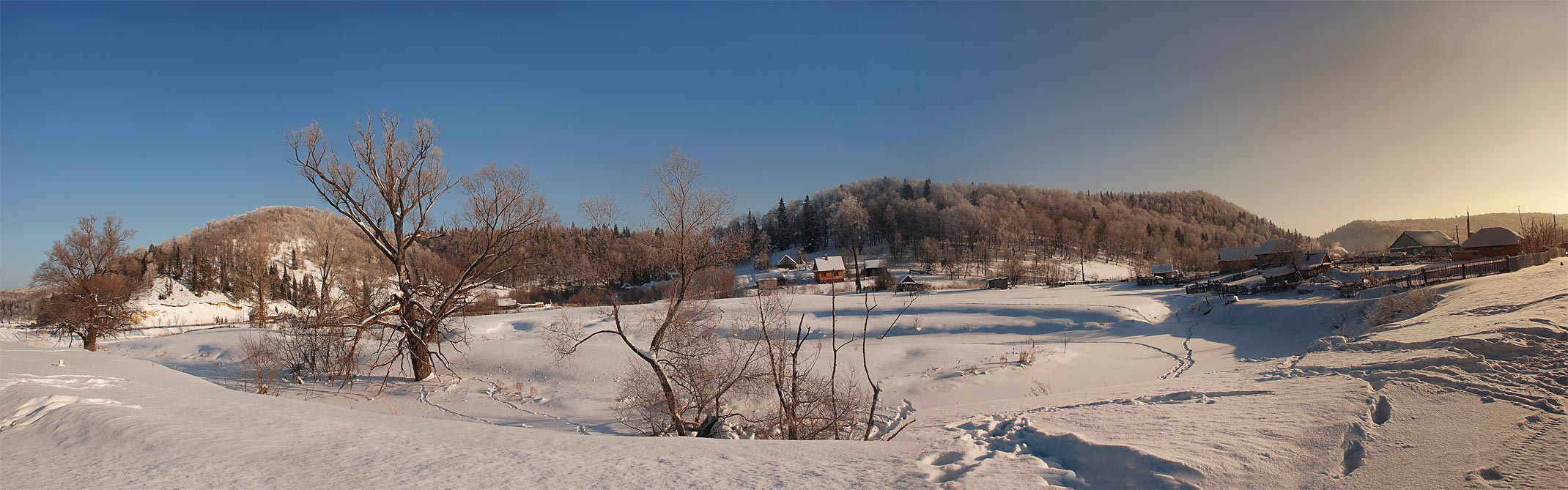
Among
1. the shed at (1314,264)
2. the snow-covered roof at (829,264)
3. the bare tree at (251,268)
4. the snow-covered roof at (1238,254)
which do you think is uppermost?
the bare tree at (251,268)

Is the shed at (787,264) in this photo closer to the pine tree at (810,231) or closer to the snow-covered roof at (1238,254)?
the pine tree at (810,231)

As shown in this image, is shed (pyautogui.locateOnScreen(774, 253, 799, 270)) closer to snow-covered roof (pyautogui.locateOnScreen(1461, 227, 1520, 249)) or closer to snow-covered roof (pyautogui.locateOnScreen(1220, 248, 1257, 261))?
snow-covered roof (pyautogui.locateOnScreen(1220, 248, 1257, 261))

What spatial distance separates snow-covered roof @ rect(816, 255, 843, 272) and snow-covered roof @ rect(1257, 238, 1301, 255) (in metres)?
39.1

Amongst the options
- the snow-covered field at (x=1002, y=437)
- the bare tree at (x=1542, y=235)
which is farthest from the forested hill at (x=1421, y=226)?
the snow-covered field at (x=1002, y=437)

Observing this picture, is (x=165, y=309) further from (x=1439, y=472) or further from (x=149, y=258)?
(x=1439, y=472)

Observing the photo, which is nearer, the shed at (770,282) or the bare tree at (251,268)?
the shed at (770,282)

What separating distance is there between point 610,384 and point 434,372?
17.9ft

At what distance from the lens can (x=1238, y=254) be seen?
6638 centimetres

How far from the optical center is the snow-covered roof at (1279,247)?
42594 millimetres

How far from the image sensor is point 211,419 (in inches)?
195

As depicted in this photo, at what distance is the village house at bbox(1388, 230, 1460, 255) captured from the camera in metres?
43.4

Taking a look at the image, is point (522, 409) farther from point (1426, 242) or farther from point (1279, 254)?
point (1426, 242)

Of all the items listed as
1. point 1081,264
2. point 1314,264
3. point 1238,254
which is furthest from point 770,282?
point 1081,264

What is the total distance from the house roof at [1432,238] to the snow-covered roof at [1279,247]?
27.9 feet
